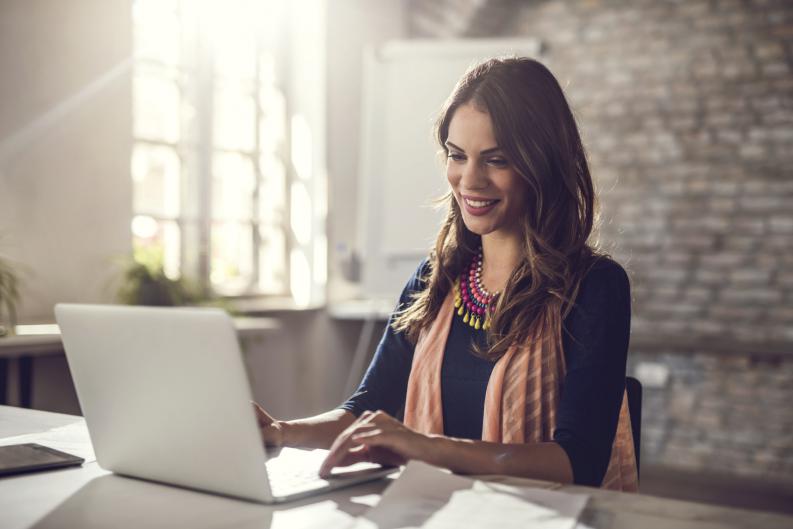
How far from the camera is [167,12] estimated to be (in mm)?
4180

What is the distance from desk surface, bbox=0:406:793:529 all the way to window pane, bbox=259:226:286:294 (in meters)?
3.66

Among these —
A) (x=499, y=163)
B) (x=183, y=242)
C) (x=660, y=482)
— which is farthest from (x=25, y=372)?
(x=660, y=482)

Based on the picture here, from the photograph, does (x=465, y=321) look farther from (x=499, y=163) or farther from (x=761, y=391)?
(x=761, y=391)

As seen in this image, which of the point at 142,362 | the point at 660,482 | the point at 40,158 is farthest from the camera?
the point at 660,482

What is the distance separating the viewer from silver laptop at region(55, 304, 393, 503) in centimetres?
99

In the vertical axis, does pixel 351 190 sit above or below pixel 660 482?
above

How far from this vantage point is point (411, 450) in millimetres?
1135

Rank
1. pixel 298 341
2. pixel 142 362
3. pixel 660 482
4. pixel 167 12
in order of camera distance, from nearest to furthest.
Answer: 1. pixel 142 362
2. pixel 167 12
3. pixel 660 482
4. pixel 298 341

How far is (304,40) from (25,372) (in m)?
2.66

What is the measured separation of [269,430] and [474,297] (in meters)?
0.53

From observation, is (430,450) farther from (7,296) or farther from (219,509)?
(7,296)

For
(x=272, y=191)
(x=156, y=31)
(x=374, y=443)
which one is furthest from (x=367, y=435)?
(x=272, y=191)

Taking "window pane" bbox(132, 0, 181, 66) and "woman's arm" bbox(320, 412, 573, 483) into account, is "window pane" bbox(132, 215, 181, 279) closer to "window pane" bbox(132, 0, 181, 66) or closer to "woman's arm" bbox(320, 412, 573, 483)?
"window pane" bbox(132, 0, 181, 66)

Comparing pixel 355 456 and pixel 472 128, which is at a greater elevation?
pixel 472 128
